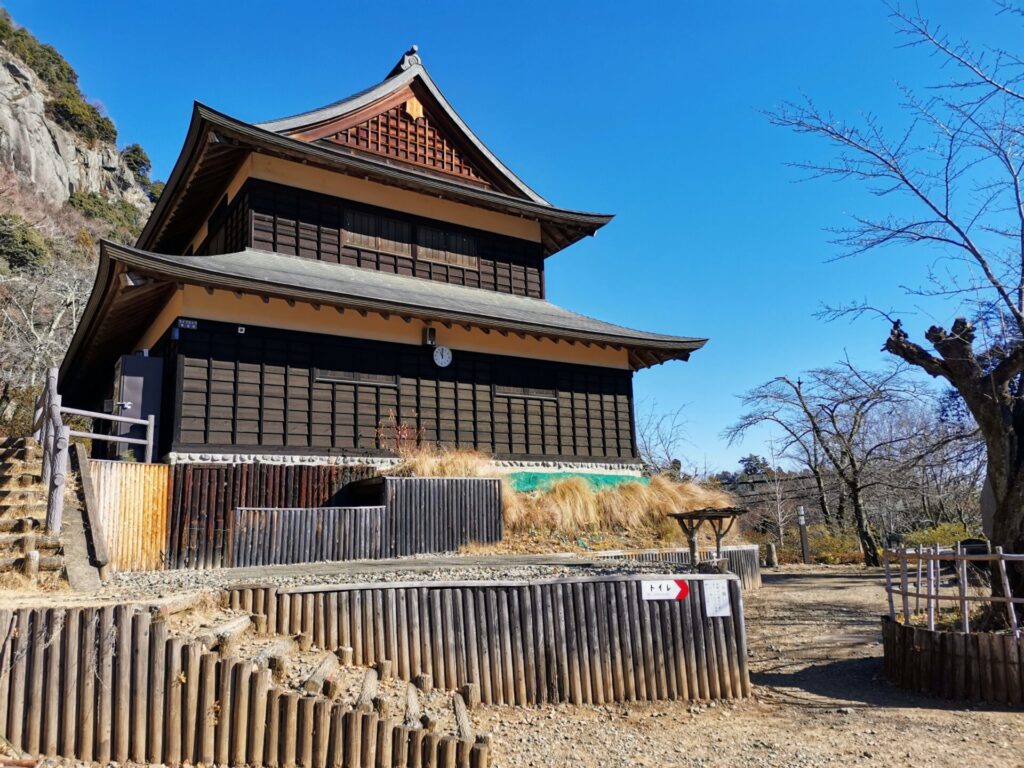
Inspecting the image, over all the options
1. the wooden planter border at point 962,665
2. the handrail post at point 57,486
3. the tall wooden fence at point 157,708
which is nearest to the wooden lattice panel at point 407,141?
the handrail post at point 57,486

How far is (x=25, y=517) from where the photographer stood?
27.5 ft

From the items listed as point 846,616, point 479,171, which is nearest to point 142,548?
point 846,616

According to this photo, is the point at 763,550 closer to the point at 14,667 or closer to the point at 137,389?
the point at 137,389

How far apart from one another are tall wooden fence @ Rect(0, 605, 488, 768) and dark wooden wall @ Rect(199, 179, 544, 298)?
12.2 m

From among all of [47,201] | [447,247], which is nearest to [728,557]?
[447,247]

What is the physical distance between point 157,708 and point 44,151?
55434 mm

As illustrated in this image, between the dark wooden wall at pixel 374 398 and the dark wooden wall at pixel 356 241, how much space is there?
2612 mm

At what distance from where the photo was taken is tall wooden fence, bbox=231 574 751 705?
733 cm

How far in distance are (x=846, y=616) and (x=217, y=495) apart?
1116 centimetres

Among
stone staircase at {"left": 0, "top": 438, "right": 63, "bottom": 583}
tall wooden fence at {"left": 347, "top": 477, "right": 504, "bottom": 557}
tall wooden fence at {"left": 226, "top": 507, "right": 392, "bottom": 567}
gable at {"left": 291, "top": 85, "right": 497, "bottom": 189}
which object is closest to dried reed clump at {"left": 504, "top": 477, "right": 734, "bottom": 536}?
tall wooden fence at {"left": 347, "top": 477, "right": 504, "bottom": 557}

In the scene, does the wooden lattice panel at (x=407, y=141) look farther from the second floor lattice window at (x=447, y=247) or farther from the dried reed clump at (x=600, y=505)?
the dried reed clump at (x=600, y=505)

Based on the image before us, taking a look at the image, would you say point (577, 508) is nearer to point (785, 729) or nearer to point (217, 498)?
point (217, 498)

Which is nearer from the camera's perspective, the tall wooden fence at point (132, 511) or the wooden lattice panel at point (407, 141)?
the tall wooden fence at point (132, 511)

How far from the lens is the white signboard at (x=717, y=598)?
27.5ft
